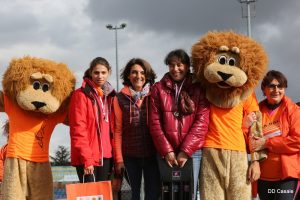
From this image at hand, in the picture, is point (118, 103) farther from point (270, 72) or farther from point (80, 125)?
point (270, 72)

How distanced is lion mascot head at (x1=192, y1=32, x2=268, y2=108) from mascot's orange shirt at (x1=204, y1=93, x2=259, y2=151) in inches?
3.3

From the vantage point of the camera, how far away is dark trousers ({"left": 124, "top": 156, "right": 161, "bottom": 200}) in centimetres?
549

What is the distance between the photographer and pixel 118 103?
568cm

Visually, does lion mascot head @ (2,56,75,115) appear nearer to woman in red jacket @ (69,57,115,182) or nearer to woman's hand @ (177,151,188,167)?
woman in red jacket @ (69,57,115,182)

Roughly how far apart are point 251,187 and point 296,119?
0.97m

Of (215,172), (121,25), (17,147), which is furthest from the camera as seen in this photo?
(121,25)

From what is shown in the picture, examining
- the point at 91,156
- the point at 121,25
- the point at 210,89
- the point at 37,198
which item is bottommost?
the point at 37,198

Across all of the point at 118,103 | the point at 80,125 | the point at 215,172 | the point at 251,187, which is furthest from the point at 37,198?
A: the point at 251,187

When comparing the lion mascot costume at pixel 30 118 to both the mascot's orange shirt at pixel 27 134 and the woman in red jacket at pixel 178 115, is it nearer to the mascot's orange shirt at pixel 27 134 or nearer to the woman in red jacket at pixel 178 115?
the mascot's orange shirt at pixel 27 134

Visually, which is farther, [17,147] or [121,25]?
[121,25]

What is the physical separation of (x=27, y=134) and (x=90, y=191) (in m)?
1.13

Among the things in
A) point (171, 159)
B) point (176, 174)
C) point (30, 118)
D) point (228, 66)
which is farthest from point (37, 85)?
point (228, 66)

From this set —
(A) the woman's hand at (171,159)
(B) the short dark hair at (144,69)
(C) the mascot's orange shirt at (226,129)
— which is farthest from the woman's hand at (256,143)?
(B) the short dark hair at (144,69)

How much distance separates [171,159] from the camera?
5.02 metres
